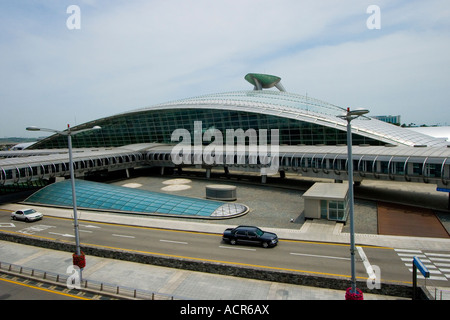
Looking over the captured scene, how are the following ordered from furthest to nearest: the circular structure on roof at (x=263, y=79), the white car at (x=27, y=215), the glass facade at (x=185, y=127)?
1. the circular structure on roof at (x=263, y=79)
2. the glass facade at (x=185, y=127)
3. the white car at (x=27, y=215)

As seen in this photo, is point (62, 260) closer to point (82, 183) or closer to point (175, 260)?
point (175, 260)

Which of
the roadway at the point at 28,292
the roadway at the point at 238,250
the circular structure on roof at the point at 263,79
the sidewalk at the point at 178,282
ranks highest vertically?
the circular structure on roof at the point at 263,79

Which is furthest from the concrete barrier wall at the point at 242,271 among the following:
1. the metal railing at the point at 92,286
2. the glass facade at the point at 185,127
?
the glass facade at the point at 185,127

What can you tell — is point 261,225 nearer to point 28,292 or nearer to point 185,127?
point 28,292

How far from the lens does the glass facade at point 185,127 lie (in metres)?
54.2

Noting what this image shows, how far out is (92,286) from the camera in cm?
1891

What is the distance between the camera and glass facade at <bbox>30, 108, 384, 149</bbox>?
54.2 m

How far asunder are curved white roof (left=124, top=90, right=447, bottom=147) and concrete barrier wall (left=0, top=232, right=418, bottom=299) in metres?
34.4

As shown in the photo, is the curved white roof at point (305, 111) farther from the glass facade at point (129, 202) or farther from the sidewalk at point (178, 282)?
the sidewalk at point (178, 282)

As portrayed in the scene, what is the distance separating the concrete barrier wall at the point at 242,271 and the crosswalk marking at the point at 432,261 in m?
4.39

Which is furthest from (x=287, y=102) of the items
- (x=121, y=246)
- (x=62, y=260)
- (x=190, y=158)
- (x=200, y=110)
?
(x=62, y=260)

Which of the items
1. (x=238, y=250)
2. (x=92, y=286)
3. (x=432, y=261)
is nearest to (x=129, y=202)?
(x=238, y=250)

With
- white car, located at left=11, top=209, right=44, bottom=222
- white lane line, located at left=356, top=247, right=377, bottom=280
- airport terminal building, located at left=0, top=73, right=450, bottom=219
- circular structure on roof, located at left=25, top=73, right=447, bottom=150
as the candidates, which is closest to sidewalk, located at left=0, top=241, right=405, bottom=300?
white lane line, located at left=356, top=247, right=377, bottom=280

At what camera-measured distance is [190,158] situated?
199 ft
